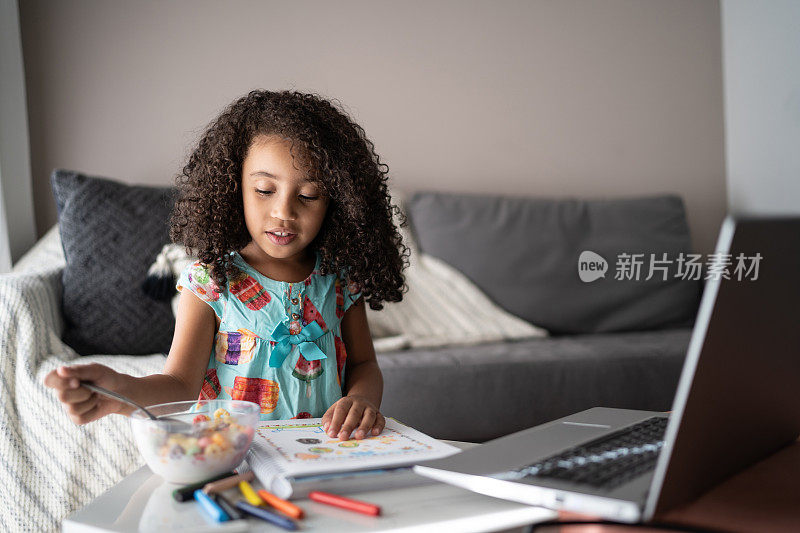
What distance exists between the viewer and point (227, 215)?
1.07m

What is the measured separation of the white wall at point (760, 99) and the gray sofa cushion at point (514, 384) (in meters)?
1.22

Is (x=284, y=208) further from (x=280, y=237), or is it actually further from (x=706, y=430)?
(x=706, y=430)

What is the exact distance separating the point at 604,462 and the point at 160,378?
0.55 m

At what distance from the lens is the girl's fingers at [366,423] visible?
2.39ft

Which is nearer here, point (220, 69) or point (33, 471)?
point (33, 471)

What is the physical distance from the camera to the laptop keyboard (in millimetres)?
545

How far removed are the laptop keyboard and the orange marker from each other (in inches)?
6.3

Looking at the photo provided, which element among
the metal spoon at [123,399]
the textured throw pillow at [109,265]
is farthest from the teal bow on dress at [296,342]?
the textured throw pillow at [109,265]

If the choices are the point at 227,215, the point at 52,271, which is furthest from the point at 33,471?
the point at 227,215

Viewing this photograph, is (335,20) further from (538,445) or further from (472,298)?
(538,445)

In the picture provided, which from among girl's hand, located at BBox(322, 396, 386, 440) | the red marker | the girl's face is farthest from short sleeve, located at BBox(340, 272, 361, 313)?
the red marker

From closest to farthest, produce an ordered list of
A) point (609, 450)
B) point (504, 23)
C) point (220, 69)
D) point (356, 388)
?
point (609, 450) < point (356, 388) < point (220, 69) < point (504, 23)

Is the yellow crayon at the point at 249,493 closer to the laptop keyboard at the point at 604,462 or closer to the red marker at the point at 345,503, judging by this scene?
the red marker at the point at 345,503

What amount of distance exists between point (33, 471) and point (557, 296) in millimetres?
1507
